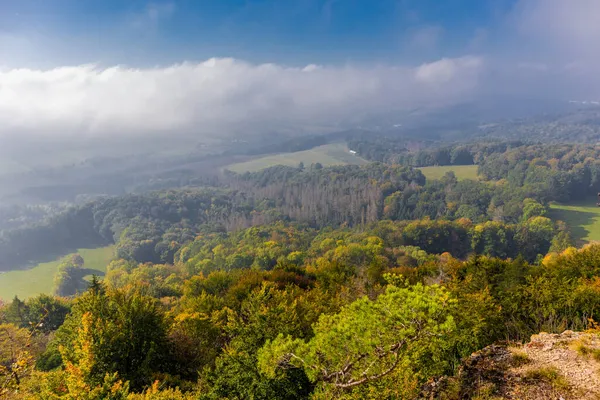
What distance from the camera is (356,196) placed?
16900cm

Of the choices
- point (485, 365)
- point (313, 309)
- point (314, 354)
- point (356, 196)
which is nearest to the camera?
point (314, 354)

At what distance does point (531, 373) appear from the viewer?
16188 mm

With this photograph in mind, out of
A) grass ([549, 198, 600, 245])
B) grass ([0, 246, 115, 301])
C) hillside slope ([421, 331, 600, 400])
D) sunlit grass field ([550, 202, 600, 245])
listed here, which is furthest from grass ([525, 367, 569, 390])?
grass ([0, 246, 115, 301])

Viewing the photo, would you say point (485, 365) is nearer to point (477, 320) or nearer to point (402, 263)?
point (477, 320)

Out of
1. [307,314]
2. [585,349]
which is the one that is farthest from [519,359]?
[307,314]

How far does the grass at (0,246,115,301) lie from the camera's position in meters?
113

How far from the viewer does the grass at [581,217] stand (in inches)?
4079

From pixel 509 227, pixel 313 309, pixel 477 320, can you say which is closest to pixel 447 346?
pixel 477 320

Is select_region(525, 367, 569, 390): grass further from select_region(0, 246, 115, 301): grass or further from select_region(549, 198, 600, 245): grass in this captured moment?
select_region(0, 246, 115, 301): grass

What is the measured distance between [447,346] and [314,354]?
10.1 m

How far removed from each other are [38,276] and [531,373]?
550ft

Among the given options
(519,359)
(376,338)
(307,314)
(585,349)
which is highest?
(376,338)

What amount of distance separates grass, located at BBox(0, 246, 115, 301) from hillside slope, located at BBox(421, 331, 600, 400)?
128395 mm

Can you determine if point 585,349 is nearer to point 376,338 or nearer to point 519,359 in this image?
point 519,359
